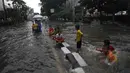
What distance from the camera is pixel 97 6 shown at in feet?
142

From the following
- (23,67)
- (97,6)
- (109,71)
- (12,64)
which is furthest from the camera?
(97,6)

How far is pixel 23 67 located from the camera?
826cm

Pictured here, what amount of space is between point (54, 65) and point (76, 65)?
3.03 feet

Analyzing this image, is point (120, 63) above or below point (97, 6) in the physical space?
below

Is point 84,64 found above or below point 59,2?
below

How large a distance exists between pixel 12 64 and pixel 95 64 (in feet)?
11.9

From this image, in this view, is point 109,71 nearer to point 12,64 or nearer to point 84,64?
point 84,64

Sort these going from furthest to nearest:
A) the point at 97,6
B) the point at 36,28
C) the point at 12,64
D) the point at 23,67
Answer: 1. the point at 97,6
2. the point at 36,28
3. the point at 12,64
4. the point at 23,67

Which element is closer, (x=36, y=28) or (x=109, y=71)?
(x=109, y=71)

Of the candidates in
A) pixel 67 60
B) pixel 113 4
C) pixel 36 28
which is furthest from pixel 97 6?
pixel 67 60

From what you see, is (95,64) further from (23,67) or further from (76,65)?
(23,67)

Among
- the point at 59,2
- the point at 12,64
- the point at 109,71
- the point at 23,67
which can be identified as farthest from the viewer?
the point at 59,2

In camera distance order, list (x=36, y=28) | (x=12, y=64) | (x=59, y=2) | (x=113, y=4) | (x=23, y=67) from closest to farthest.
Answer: (x=23, y=67) → (x=12, y=64) → (x=36, y=28) → (x=113, y=4) → (x=59, y=2)

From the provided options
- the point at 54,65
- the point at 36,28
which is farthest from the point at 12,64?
the point at 36,28
